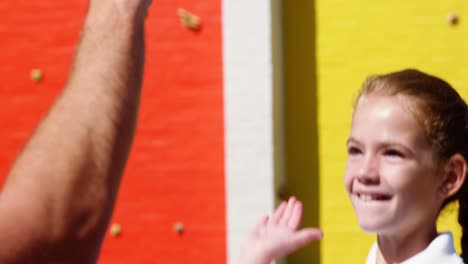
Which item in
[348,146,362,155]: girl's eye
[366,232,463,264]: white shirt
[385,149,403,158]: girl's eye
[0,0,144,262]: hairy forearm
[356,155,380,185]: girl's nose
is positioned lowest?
[366,232,463,264]: white shirt

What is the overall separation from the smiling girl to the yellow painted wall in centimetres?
266

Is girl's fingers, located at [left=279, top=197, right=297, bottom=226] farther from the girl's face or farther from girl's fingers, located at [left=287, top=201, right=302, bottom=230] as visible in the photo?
the girl's face

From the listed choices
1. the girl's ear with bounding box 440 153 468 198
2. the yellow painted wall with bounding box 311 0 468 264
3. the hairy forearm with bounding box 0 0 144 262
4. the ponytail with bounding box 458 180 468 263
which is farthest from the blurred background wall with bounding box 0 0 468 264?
the hairy forearm with bounding box 0 0 144 262

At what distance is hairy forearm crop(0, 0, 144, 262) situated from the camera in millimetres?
656

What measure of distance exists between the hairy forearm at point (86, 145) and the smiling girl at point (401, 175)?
3.27 feet

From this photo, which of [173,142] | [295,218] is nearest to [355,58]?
[173,142]

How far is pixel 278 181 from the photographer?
4.68m

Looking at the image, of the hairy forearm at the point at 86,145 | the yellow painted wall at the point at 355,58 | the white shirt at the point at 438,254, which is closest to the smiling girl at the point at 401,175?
the white shirt at the point at 438,254

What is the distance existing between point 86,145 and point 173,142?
4.16 metres

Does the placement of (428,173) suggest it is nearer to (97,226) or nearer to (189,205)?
(97,226)

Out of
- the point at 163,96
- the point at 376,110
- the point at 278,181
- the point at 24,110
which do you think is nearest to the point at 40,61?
the point at 24,110

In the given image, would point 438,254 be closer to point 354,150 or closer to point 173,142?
point 354,150

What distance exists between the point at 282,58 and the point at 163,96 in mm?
768

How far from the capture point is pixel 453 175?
6.07 feet
